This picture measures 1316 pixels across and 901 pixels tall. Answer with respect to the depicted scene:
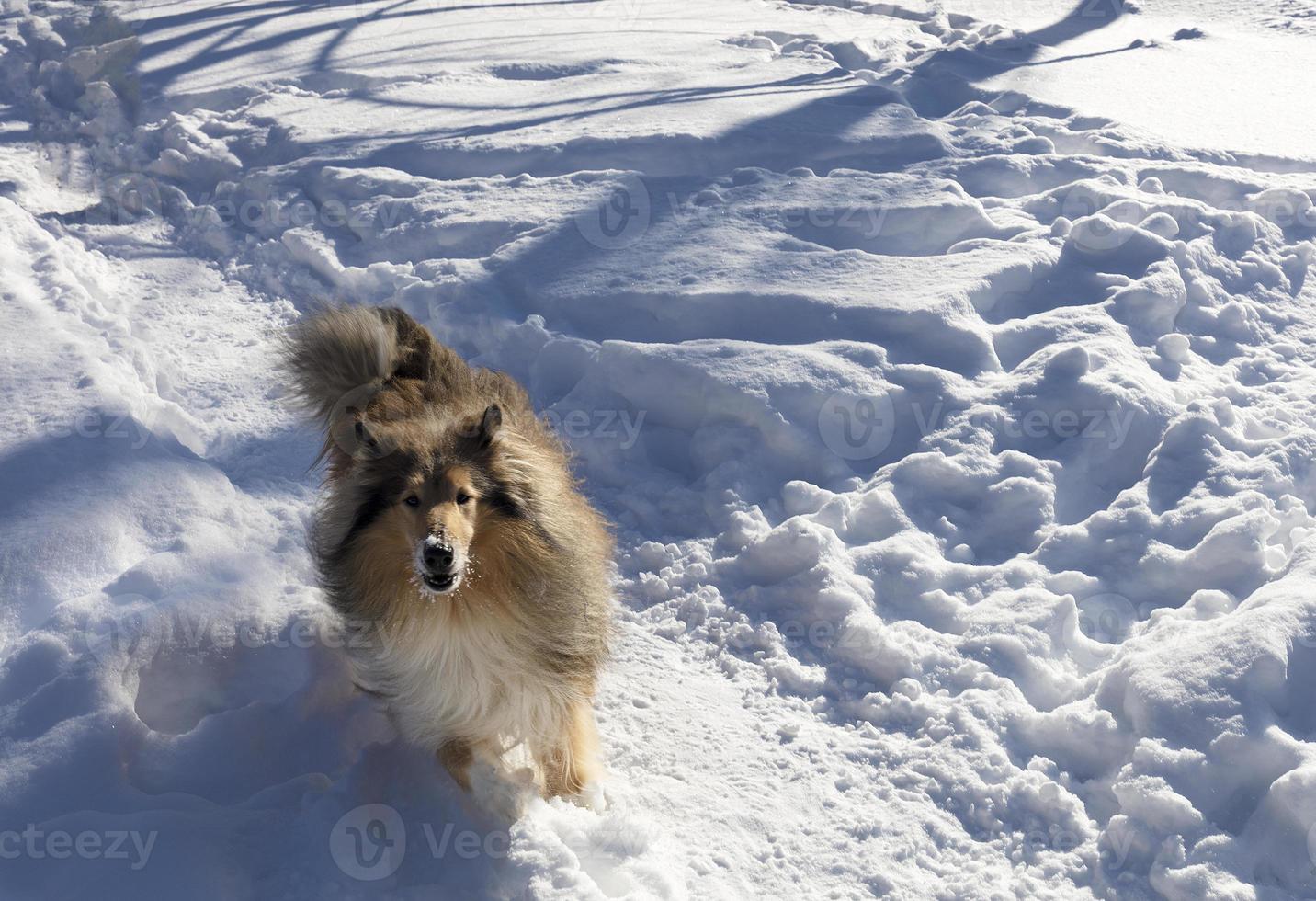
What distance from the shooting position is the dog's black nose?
2756mm

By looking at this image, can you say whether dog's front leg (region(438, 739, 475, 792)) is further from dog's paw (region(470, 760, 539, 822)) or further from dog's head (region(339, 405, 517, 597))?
dog's head (region(339, 405, 517, 597))

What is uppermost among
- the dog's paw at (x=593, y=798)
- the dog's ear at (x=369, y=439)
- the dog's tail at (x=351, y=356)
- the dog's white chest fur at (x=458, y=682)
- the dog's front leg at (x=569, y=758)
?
the dog's ear at (x=369, y=439)

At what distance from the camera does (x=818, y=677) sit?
3.92m

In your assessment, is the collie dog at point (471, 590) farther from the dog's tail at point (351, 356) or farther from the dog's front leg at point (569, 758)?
the dog's tail at point (351, 356)

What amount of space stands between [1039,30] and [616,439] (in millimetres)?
6980

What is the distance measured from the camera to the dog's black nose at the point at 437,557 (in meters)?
2.76

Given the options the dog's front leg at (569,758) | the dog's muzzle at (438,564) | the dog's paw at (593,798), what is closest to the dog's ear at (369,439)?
the dog's muzzle at (438,564)

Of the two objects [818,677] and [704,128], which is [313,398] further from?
[704,128]

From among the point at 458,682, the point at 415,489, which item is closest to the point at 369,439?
the point at 415,489

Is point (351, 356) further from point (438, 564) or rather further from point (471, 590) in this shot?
point (438, 564)

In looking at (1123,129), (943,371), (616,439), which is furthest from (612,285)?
(1123,129)

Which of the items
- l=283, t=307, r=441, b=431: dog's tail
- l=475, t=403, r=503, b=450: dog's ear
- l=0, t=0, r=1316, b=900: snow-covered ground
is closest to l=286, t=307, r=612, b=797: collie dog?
l=475, t=403, r=503, b=450: dog's ear

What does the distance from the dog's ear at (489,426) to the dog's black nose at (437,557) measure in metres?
0.45

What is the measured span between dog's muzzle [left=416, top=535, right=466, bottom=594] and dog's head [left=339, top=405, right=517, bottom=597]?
3.0 inches
